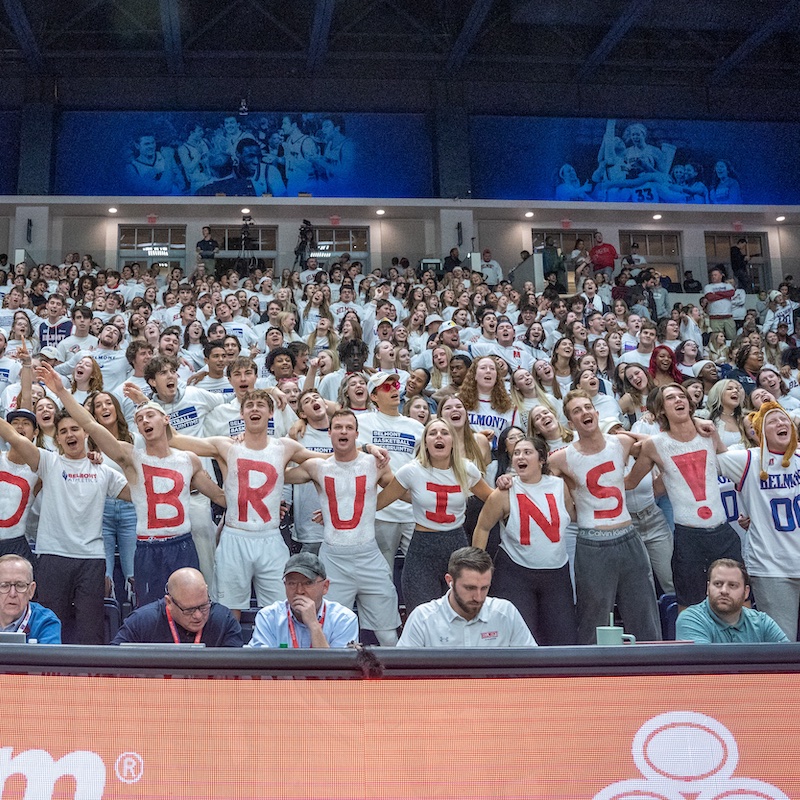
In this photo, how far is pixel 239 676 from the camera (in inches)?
76.0

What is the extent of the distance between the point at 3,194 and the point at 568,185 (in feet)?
46.1

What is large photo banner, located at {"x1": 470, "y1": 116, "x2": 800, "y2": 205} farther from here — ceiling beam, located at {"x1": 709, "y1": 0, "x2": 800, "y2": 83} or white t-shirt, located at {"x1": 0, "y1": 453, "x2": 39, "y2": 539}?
white t-shirt, located at {"x1": 0, "y1": 453, "x2": 39, "y2": 539}

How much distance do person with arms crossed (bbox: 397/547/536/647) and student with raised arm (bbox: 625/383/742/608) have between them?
5.02ft

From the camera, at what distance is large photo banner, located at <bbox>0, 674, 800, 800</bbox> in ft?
6.27

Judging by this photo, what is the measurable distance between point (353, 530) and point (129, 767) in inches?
140

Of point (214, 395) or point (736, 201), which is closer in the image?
point (214, 395)

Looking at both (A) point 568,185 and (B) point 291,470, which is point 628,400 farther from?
(A) point 568,185

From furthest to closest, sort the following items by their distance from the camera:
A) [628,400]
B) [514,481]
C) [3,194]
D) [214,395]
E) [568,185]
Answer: [568,185] → [3,194] → [628,400] → [214,395] → [514,481]

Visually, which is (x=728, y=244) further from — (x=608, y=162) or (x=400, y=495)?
(x=400, y=495)

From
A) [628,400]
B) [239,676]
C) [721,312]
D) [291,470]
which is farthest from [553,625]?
[721,312]

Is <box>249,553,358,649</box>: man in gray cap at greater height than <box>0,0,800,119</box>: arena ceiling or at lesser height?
lesser

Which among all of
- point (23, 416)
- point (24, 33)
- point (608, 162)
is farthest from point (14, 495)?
point (608, 162)

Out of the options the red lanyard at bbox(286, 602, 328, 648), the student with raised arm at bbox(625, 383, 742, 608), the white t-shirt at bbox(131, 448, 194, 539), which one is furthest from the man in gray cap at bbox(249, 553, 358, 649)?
the student with raised arm at bbox(625, 383, 742, 608)

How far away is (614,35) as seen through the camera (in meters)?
20.6
